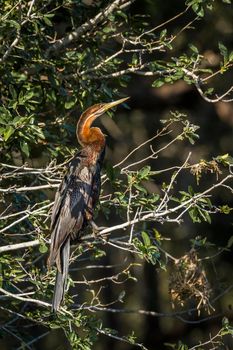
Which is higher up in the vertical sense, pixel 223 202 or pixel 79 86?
pixel 79 86

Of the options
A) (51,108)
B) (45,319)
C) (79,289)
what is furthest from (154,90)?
(45,319)

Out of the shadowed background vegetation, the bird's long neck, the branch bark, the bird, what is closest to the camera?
the shadowed background vegetation

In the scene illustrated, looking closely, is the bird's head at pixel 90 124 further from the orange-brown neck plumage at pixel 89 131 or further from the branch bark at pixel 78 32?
the branch bark at pixel 78 32

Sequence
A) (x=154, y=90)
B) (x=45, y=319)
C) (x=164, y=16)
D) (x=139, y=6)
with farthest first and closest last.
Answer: (x=154, y=90), (x=164, y=16), (x=139, y=6), (x=45, y=319)

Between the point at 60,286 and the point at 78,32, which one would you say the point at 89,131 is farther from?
the point at 60,286

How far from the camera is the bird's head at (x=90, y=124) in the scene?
5.23 meters

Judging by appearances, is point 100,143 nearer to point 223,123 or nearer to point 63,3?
point 63,3

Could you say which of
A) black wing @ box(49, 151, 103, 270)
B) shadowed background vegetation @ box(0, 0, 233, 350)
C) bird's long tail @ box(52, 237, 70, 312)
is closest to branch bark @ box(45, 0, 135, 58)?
shadowed background vegetation @ box(0, 0, 233, 350)

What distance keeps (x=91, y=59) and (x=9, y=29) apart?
62cm

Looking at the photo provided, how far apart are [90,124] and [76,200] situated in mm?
507

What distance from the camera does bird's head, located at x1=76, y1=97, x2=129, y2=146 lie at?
206 inches

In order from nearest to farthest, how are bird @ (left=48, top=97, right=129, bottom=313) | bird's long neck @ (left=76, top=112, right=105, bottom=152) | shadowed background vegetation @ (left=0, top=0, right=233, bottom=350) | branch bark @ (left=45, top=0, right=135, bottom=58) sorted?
shadowed background vegetation @ (left=0, top=0, right=233, bottom=350)
bird @ (left=48, top=97, right=129, bottom=313)
branch bark @ (left=45, top=0, right=135, bottom=58)
bird's long neck @ (left=76, top=112, right=105, bottom=152)

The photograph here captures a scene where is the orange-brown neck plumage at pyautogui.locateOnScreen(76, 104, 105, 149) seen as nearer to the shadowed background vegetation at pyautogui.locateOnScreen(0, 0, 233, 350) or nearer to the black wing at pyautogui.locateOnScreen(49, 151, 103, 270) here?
the shadowed background vegetation at pyautogui.locateOnScreen(0, 0, 233, 350)

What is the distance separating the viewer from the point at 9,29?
4.80m
